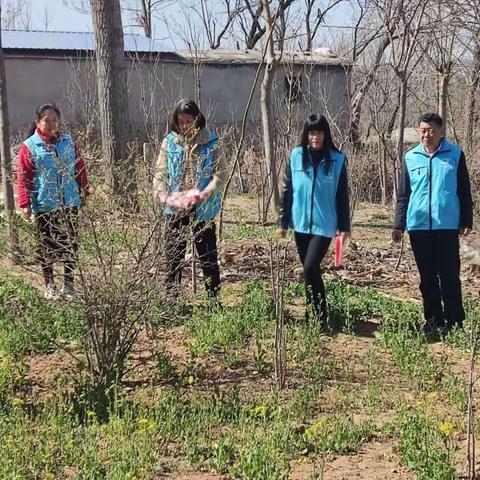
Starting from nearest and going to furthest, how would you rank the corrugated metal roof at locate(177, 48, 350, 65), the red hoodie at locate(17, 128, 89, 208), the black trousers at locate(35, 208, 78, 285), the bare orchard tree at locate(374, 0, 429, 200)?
1. the black trousers at locate(35, 208, 78, 285)
2. the red hoodie at locate(17, 128, 89, 208)
3. the bare orchard tree at locate(374, 0, 429, 200)
4. the corrugated metal roof at locate(177, 48, 350, 65)

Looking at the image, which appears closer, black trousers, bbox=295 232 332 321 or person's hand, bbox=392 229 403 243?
black trousers, bbox=295 232 332 321

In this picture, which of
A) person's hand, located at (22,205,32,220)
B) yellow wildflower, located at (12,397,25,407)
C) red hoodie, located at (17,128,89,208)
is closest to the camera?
yellow wildflower, located at (12,397,25,407)

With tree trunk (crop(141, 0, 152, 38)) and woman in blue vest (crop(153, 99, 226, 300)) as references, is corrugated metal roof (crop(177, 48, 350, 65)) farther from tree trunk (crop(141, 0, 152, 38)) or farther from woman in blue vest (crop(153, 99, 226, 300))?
woman in blue vest (crop(153, 99, 226, 300))

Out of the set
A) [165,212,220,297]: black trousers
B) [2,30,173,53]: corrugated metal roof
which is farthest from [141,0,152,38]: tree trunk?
[165,212,220,297]: black trousers

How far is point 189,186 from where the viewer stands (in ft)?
15.5

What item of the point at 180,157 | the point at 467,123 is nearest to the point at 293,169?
the point at 180,157

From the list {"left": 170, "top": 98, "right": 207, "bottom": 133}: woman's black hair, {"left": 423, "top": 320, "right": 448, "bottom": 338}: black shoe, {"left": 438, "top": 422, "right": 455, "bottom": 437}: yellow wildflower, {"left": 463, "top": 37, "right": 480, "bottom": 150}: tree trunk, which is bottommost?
{"left": 438, "top": 422, "right": 455, "bottom": 437}: yellow wildflower

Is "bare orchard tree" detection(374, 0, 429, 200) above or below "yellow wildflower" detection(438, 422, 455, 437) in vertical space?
above

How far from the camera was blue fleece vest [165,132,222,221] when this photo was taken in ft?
14.5

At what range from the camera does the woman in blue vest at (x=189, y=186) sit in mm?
4449

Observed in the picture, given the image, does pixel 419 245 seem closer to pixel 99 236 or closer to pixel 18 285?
pixel 99 236

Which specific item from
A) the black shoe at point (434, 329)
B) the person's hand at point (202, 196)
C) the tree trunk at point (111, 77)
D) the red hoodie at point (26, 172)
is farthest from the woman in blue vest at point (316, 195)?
the tree trunk at point (111, 77)

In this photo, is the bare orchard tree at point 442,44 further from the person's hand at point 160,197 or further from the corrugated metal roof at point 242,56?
the corrugated metal roof at point 242,56

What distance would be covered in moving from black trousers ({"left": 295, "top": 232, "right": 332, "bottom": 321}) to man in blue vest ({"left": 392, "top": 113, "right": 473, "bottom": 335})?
57 cm
